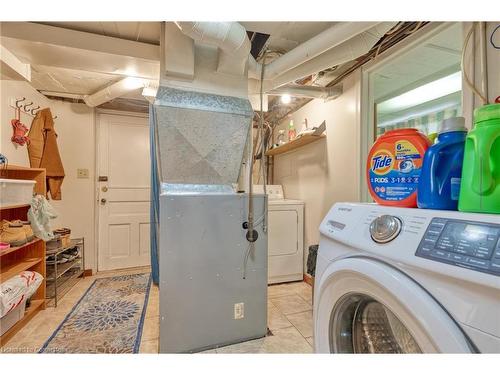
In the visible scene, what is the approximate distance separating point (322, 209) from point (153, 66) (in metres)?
2.02

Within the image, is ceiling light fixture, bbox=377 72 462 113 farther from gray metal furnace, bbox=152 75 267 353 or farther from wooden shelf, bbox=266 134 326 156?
gray metal furnace, bbox=152 75 267 353

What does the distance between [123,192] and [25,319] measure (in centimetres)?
163

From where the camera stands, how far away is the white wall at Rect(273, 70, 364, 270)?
2.04m

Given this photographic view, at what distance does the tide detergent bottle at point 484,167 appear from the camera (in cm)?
56

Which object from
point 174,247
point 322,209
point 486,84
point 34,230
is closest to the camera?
point 486,84

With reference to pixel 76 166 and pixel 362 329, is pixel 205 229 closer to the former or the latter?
pixel 362 329

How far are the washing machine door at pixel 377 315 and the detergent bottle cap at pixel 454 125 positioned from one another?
1.56 feet

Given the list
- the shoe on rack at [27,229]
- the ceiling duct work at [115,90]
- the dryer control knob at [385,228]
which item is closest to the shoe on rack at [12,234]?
the shoe on rack at [27,229]

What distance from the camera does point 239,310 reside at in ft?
5.27

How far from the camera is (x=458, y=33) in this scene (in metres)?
1.48

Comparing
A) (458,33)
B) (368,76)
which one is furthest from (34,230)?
(458,33)

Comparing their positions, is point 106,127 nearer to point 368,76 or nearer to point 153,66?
point 153,66

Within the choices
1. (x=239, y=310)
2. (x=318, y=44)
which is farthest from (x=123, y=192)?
(x=318, y=44)

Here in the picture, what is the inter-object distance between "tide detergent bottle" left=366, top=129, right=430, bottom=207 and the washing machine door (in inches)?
12.6
